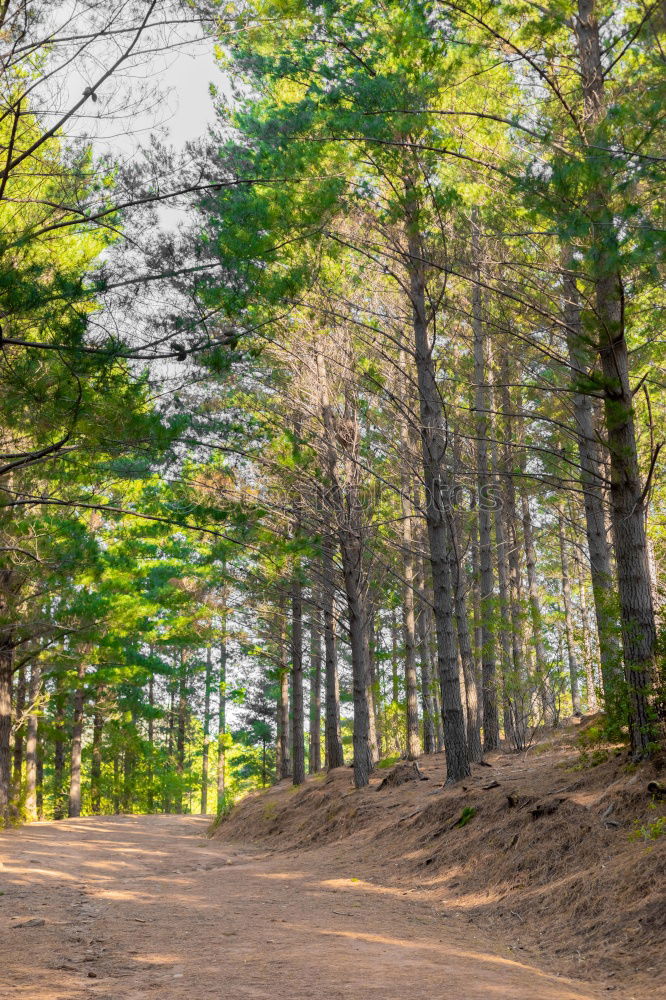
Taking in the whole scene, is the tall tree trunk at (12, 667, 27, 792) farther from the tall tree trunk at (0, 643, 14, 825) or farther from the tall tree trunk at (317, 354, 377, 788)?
the tall tree trunk at (317, 354, 377, 788)

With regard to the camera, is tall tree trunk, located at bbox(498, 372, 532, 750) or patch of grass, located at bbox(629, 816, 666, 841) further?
tall tree trunk, located at bbox(498, 372, 532, 750)

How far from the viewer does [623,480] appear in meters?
6.88

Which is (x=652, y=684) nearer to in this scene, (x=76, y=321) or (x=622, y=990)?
(x=622, y=990)

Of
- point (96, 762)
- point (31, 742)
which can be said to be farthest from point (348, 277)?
point (96, 762)

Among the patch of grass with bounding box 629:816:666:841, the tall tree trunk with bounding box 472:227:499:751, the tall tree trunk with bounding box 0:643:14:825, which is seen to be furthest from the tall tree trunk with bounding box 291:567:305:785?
the patch of grass with bounding box 629:816:666:841

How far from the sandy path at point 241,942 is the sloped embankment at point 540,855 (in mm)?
348

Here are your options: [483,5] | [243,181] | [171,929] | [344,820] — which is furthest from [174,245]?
[344,820]

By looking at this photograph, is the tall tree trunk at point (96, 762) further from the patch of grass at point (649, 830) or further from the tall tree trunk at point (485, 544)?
the patch of grass at point (649, 830)

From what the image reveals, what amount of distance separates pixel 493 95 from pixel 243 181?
120 inches

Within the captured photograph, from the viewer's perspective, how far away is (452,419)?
13414 millimetres

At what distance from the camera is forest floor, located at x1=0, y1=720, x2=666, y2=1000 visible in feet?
12.7

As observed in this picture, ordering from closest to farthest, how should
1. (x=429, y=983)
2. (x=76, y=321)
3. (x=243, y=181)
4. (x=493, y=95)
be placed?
1. (x=429, y=983)
2. (x=76, y=321)
3. (x=243, y=181)
4. (x=493, y=95)

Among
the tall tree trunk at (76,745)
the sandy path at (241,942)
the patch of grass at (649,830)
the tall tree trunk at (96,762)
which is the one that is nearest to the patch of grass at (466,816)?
the sandy path at (241,942)

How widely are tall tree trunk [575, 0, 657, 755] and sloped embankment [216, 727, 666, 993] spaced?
2.16 ft
